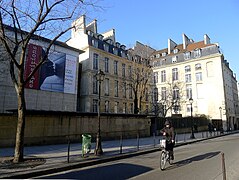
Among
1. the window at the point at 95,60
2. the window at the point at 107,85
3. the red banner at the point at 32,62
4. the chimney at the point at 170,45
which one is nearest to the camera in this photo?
the red banner at the point at 32,62

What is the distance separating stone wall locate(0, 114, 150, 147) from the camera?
14072mm

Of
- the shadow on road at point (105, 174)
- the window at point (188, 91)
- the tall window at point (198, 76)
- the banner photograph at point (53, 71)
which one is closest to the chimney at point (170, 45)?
the tall window at point (198, 76)

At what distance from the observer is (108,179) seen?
6797 mm

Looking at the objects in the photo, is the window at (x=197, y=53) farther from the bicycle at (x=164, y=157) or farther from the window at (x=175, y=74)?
the bicycle at (x=164, y=157)

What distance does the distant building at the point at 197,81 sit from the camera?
49.5 m

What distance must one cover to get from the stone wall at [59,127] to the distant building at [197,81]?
25503 mm

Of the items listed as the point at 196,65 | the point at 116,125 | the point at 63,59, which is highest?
the point at 196,65

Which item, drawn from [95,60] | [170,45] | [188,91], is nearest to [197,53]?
[188,91]

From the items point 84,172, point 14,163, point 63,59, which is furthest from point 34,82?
point 84,172

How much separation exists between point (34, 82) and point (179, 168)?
79.2 ft

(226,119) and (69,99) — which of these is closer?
(69,99)

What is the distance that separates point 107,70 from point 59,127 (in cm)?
2648

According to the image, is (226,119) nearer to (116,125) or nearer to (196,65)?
(196,65)

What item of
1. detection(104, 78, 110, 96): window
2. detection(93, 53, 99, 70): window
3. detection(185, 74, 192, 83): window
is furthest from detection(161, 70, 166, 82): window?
detection(93, 53, 99, 70): window
